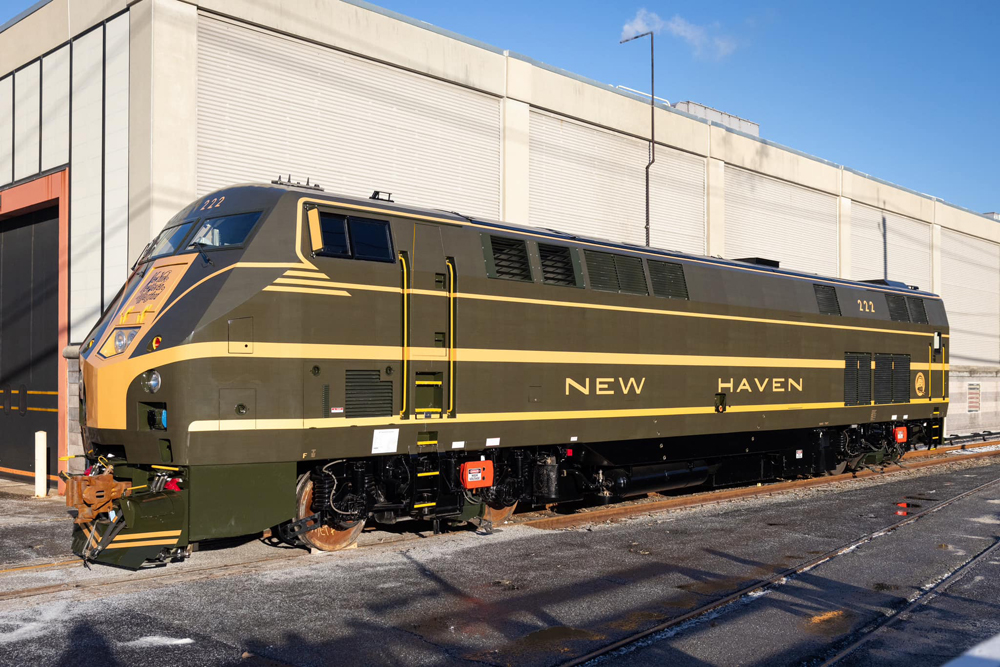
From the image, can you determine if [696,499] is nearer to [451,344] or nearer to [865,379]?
[865,379]

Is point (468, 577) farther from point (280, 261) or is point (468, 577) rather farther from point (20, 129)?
point (20, 129)

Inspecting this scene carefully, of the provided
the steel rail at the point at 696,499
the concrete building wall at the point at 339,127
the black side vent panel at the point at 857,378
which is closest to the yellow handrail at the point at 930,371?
the steel rail at the point at 696,499

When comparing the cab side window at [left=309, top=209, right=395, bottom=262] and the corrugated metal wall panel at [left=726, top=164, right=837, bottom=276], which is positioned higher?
the corrugated metal wall panel at [left=726, top=164, right=837, bottom=276]

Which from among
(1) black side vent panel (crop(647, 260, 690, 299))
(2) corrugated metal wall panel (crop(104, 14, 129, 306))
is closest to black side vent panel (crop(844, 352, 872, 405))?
(1) black side vent panel (crop(647, 260, 690, 299))

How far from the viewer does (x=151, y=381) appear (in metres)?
8.75

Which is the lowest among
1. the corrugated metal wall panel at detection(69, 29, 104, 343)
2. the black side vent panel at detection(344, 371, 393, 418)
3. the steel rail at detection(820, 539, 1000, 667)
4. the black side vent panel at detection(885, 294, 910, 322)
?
the steel rail at detection(820, 539, 1000, 667)

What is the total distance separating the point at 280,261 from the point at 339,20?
10.7 m

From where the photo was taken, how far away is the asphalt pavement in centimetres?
708

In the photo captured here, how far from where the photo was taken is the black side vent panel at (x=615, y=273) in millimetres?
12805

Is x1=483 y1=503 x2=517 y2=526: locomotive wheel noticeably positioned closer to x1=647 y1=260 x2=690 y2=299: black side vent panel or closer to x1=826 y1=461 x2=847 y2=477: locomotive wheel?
x1=647 y1=260 x2=690 y2=299: black side vent panel

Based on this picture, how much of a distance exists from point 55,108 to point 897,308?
765 inches

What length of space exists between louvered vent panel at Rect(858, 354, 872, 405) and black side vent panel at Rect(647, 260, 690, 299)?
6.59 metres

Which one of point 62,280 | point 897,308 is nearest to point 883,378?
point 897,308

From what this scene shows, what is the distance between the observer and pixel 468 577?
9.57 m
